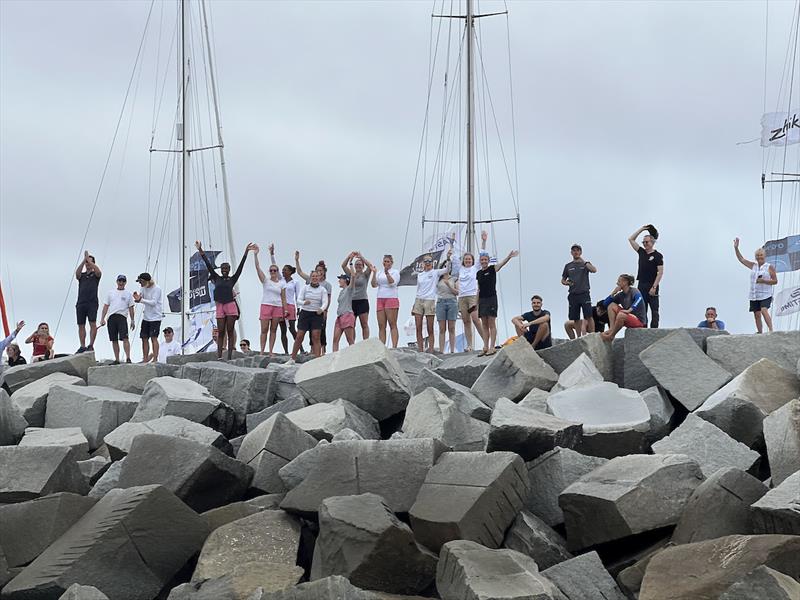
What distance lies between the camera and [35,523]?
11.8 metres

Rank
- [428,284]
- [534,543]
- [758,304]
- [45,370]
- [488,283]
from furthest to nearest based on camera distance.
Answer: [45,370] < [428,284] < [758,304] < [488,283] < [534,543]

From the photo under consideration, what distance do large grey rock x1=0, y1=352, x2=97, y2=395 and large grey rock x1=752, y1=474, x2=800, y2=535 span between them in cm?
1202

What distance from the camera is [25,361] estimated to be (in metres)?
22.2

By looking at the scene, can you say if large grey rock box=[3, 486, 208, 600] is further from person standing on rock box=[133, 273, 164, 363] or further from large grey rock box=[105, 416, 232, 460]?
person standing on rock box=[133, 273, 164, 363]

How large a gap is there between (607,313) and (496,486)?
275 inches

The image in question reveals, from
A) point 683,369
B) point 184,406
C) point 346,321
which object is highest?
point 346,321

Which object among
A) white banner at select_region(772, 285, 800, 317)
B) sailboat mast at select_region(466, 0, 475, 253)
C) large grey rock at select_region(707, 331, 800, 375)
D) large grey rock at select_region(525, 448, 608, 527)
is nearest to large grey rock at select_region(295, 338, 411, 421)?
large grey rock at select_region(525, 448, 608, 527)

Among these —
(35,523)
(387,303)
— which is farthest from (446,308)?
(35,523)

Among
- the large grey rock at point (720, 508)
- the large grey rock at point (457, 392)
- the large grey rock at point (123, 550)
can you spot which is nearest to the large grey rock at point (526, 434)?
the large grey rock at point (720, 508)

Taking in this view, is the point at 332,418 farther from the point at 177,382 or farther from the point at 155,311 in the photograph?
the point at 155,311

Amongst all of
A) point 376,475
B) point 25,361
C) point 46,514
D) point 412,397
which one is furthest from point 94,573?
point 25,361

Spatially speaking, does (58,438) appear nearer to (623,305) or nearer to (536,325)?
(536,325)

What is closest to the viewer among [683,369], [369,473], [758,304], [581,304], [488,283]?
[369,473]

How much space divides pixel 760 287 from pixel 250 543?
10609 millimetres
